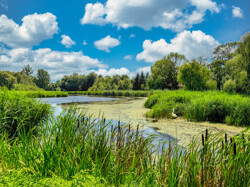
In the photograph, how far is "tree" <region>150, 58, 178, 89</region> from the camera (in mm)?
38156

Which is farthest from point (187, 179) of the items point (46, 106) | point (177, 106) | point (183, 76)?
point (183, 76)

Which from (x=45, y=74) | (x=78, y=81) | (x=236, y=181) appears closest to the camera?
(x=236, y=181)

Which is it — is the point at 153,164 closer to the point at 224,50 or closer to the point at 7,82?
the point at 7,82

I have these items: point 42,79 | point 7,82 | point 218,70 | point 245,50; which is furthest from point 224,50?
point 42,79

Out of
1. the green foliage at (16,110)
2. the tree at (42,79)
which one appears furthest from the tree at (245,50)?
the tree at (42,79)

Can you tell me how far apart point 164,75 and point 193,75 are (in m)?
17.0

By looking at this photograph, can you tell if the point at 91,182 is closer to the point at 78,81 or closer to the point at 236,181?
the point at 236,181

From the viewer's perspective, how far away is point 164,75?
38.9m

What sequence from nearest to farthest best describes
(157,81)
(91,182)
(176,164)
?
(91,182)
(176,164)
(157,81)

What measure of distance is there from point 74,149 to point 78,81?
2635 inches

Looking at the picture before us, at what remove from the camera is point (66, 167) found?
201 cm

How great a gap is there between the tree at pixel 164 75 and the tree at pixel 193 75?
1532cm

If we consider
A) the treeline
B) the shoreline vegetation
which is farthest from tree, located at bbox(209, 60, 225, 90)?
the shoreline vegetation

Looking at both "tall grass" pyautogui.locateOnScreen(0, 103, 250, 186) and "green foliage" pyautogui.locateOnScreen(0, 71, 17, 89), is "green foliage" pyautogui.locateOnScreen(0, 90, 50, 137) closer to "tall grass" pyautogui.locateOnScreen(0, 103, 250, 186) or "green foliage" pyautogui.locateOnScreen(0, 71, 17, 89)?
"green foliage" pyautogui.locateOnScreen(0, 71, 17, 89)
